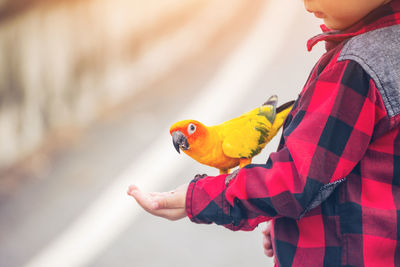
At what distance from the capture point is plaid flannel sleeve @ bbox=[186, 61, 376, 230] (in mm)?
839

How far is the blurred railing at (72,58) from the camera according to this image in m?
2.91

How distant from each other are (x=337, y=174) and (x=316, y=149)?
7cm

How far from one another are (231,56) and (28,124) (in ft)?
8.71

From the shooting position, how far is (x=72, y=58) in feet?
11.3

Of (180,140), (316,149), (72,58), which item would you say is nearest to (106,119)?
(72,58)

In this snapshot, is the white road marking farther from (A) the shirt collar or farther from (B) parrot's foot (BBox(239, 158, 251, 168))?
(A) the shirt collar

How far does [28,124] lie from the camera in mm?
3078

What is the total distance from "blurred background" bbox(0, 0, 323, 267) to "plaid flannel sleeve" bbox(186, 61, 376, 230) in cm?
170

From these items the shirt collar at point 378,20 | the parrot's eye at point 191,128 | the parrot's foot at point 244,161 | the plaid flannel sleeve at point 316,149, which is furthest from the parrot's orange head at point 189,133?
the shirt collar at point 378,20

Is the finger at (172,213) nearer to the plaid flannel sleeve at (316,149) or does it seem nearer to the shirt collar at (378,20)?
the plaid flannel sleeve at (316,149)

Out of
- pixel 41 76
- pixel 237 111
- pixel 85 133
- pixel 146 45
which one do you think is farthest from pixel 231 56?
pixel 41 76

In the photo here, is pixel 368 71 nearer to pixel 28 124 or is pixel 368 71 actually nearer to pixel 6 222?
pixel 6 222

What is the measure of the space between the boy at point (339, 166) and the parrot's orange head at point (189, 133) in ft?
0.52

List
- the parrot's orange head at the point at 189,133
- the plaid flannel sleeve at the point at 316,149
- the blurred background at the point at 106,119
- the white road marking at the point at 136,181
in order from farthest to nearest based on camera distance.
→ the blurred background at the point at 106,119 < the white road marking at the point at 136,181 < the parrot's orange head at the point at 189,133 < the plaid flannel sleeve at the point at 316,149
